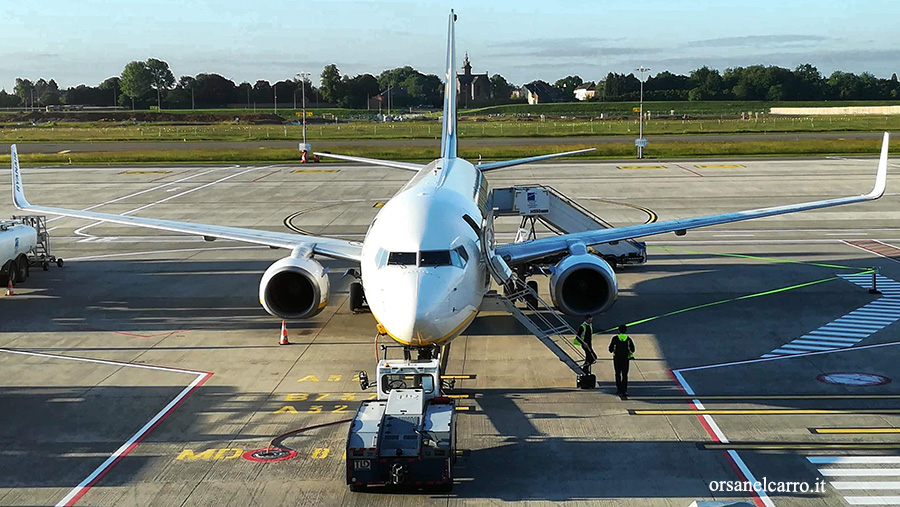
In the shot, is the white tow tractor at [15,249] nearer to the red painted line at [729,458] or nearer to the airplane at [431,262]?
the airplane at [431,262]

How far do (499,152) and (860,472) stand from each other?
7562 centimetres

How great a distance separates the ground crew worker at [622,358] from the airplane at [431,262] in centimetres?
329

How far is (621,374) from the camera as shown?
2103 cm

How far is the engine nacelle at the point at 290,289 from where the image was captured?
943 inches

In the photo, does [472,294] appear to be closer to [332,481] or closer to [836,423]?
[332,481]

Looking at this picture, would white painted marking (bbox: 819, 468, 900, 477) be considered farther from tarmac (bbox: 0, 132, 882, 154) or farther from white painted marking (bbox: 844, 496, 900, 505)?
tarmac (bbox: 0, 132, 882, 154)

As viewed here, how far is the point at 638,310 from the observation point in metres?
29.8

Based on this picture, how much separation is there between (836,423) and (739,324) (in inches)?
338

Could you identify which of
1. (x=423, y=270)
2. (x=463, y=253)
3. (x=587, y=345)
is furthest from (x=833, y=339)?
(x=423, y=270)

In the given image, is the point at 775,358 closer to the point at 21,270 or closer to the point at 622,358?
the point at 622,358

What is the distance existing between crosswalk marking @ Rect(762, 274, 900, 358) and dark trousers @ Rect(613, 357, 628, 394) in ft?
18.1

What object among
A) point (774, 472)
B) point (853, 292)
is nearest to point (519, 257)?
point (774, 472)

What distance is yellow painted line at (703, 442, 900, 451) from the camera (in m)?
17.8

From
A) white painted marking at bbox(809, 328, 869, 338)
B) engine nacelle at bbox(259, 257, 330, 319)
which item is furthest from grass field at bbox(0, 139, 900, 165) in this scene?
engine nacelle at bbox(259, 257, 330, 319)
